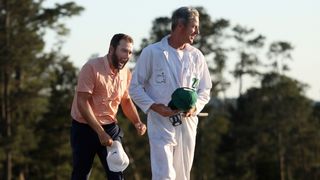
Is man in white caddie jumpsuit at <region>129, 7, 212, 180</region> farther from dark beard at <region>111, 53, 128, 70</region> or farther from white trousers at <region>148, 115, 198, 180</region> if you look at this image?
dark beard at <region>111, 53, 128, 70</region>

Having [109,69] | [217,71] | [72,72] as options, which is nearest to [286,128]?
[217,71]

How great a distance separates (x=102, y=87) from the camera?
7832 millimetres

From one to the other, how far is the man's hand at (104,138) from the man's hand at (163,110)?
1.88ft

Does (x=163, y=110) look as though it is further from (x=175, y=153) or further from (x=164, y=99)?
(x=175, y=153)

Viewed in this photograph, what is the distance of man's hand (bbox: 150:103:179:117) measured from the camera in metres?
7.36

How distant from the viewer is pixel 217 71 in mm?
53875

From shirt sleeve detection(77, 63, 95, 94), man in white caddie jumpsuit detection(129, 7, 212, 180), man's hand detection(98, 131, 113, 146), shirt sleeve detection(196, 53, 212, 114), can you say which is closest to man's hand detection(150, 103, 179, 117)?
man in white caddie jumpsuit detection(129, 7, 212, 180)

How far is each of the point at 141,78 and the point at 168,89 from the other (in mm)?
264

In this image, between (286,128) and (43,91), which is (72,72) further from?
(286,128)

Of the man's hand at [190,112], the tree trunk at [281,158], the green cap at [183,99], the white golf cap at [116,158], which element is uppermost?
the green cap at [183,99]

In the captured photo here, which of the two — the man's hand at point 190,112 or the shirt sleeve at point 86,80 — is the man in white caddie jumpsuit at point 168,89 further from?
the shirt sleeve at point 86,80

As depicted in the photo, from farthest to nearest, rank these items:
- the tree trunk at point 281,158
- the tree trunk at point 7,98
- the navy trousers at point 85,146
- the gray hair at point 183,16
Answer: the tree trunk at point 281,158
the tree trunk at point 7,98
the navy trousers at point 85,146
the gray hair at point 183,16

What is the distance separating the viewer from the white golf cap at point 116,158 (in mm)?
7781

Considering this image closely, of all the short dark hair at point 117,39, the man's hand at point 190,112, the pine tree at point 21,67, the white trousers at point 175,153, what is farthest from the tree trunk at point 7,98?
the man's hand at point 190,112
